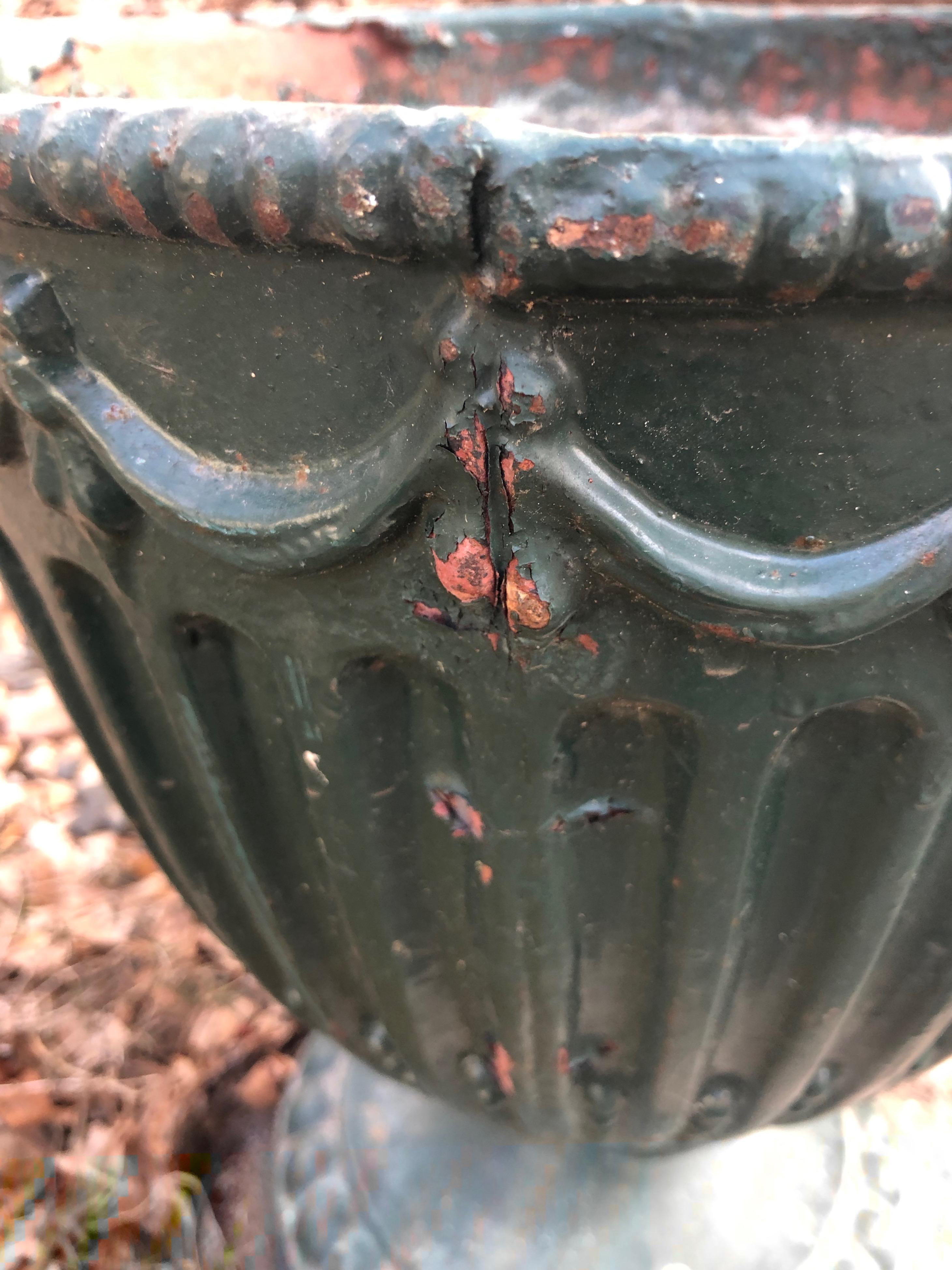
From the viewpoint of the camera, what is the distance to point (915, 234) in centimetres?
28

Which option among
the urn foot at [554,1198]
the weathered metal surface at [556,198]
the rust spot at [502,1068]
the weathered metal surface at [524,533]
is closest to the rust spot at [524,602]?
the weathered metal surface at [524,533]

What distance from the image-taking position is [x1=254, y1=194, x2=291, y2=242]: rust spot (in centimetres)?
31

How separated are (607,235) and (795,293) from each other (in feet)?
0.20

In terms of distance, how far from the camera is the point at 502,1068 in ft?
2.11

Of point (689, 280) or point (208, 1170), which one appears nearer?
point (689, 280)

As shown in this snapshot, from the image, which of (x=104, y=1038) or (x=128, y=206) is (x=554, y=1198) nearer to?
(x=104, y=1038)

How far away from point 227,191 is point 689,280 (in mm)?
156

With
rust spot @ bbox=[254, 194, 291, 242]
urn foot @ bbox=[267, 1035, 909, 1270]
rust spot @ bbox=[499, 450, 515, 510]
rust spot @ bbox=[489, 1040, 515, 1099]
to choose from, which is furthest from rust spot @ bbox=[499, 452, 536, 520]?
urn foot @ bbox=[267, 1035, 909, 1270]

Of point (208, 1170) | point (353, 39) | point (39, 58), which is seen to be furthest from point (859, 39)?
point (208, 1170)

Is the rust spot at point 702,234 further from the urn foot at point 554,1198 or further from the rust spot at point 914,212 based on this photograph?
the urn foot at point 554,1198

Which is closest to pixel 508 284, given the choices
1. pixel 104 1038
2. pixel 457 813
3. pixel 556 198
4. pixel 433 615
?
pixel 556 198

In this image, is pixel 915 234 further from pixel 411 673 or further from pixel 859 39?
pixel 859 39

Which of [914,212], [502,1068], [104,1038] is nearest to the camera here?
[914,212]

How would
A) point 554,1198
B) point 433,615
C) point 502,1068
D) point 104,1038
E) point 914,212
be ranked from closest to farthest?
point 914,212, point 433,615, point 502,1068, point 554,1198, point 104,1038
